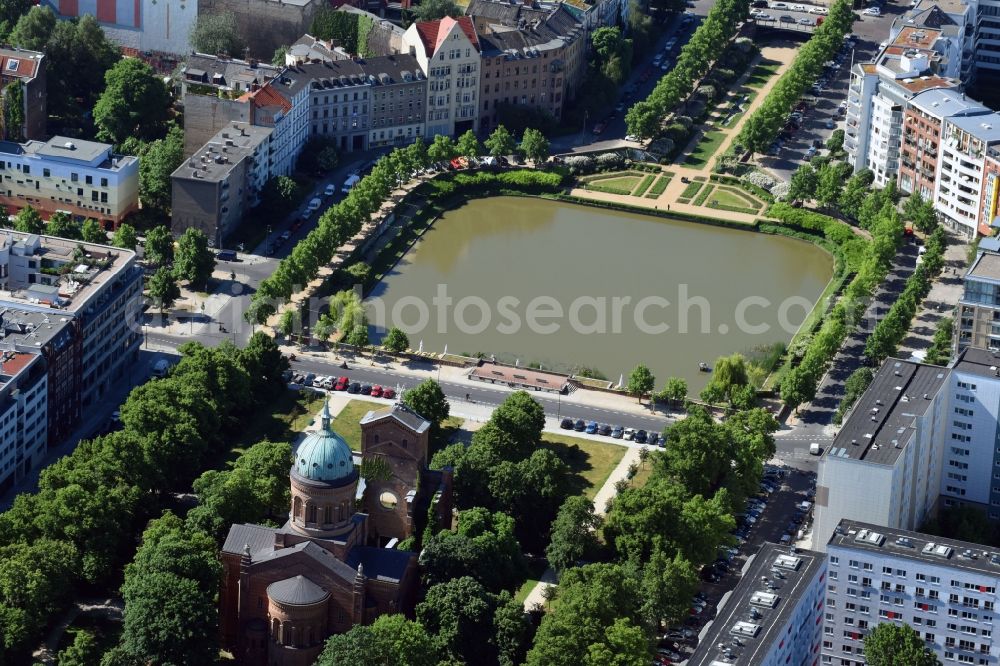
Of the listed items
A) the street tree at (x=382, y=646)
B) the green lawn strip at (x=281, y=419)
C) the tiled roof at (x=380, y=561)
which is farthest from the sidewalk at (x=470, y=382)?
the street tree at (x=382, y=646)

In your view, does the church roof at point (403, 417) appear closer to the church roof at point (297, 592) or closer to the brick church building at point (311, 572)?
the brick church building at point (311, 572)

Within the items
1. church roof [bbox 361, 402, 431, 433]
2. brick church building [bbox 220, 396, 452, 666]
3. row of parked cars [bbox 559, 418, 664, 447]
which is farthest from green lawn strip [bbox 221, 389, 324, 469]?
brick church building [bbox 220, 396, 452, 666]

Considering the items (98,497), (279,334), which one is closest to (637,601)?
(98,497)

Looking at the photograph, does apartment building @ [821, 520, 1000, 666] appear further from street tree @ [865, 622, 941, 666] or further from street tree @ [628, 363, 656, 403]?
street tree @ [628, 363, 656, 403]

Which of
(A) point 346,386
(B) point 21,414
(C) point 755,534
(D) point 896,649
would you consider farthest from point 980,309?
(B) point 21,414

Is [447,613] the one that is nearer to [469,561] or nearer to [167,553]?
[469,561]

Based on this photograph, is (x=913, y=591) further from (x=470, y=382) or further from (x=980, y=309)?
(x=470, y=382)
